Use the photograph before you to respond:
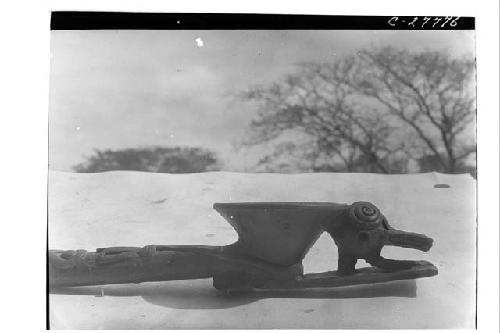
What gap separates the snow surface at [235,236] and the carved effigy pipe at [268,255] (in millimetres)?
34

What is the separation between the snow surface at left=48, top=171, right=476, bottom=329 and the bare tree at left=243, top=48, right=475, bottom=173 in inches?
3.3

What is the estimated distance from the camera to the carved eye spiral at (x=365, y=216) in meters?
1.69

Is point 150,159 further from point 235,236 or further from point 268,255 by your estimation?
point 268,255

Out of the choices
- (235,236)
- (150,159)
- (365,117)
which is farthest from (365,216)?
(150,159)

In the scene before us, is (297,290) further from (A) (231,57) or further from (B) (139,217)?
(A) (231,57)

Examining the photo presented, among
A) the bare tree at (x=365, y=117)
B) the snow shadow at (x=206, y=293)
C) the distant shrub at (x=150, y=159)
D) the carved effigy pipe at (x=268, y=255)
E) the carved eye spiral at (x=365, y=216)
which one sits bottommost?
the snow shadow at (x=206, y=293)

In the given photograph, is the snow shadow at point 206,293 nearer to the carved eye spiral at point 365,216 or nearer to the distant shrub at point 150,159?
the carved eye spiral at point 365,216

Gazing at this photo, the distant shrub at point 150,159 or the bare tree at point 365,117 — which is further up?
the bare tree at point 365,117

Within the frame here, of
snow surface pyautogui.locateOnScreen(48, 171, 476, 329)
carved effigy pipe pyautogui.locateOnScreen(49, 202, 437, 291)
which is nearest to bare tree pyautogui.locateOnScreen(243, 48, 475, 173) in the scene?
snow surface pyautogui.locateOnScreen(48, 171, 476, 329)

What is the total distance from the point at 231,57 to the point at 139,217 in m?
0.70

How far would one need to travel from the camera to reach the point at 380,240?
5.58ft

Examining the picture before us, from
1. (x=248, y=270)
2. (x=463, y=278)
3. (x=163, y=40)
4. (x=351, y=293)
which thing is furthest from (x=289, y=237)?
(x=163, y=40)

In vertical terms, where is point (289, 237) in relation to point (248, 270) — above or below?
above

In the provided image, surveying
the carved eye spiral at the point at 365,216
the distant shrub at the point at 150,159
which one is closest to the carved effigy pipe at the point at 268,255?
the carved eye spiral at the point at 365,216
